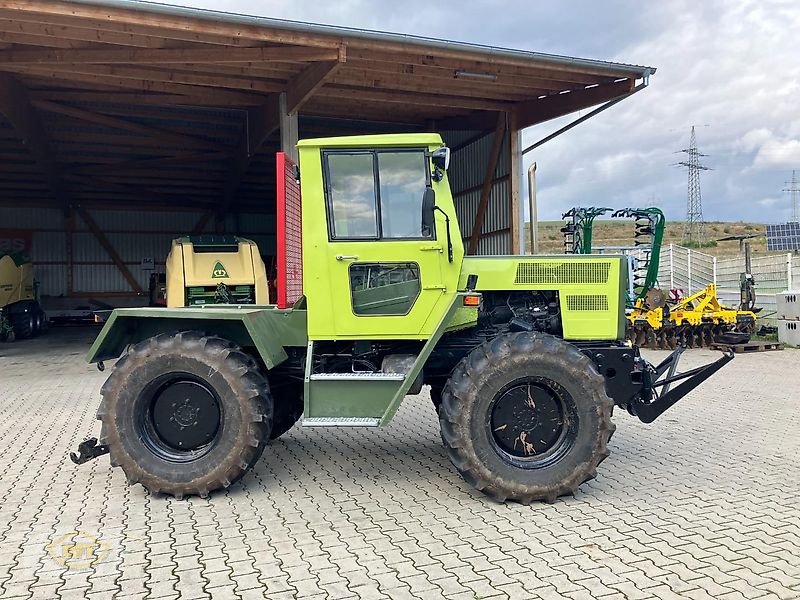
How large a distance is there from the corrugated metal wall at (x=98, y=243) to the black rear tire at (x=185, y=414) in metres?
21.4

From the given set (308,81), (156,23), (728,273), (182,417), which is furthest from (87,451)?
(728,273)

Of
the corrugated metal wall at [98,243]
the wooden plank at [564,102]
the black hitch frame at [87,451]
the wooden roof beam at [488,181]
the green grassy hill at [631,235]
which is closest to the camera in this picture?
the black hitch frame at [87,451]

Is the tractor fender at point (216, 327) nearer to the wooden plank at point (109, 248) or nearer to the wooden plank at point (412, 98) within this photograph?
the wooden plank at point (412, 98)

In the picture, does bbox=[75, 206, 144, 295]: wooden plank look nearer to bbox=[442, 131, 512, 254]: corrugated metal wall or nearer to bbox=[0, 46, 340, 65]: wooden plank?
bbox=[442, 131, 512, 254]: corrugated metal wall

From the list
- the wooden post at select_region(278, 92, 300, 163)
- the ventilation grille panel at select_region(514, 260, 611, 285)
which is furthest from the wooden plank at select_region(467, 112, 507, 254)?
the ventilation grille panel at select_region(514, 260, 611, 285)

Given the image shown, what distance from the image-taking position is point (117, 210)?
27156 millimetres

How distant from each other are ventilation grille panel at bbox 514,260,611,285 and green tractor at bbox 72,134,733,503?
0.04ft

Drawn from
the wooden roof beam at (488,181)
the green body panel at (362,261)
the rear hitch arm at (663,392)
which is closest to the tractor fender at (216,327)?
the green body panel at (362,261)

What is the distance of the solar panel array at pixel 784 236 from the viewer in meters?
20.5

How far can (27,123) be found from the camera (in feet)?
48.3

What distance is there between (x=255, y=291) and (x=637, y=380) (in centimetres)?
1007

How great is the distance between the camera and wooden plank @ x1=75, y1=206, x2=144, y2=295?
26.4 metres

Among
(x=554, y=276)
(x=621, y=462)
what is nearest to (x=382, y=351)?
(x=554, y=276)

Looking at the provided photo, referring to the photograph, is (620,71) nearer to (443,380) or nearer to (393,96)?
(393,96)
